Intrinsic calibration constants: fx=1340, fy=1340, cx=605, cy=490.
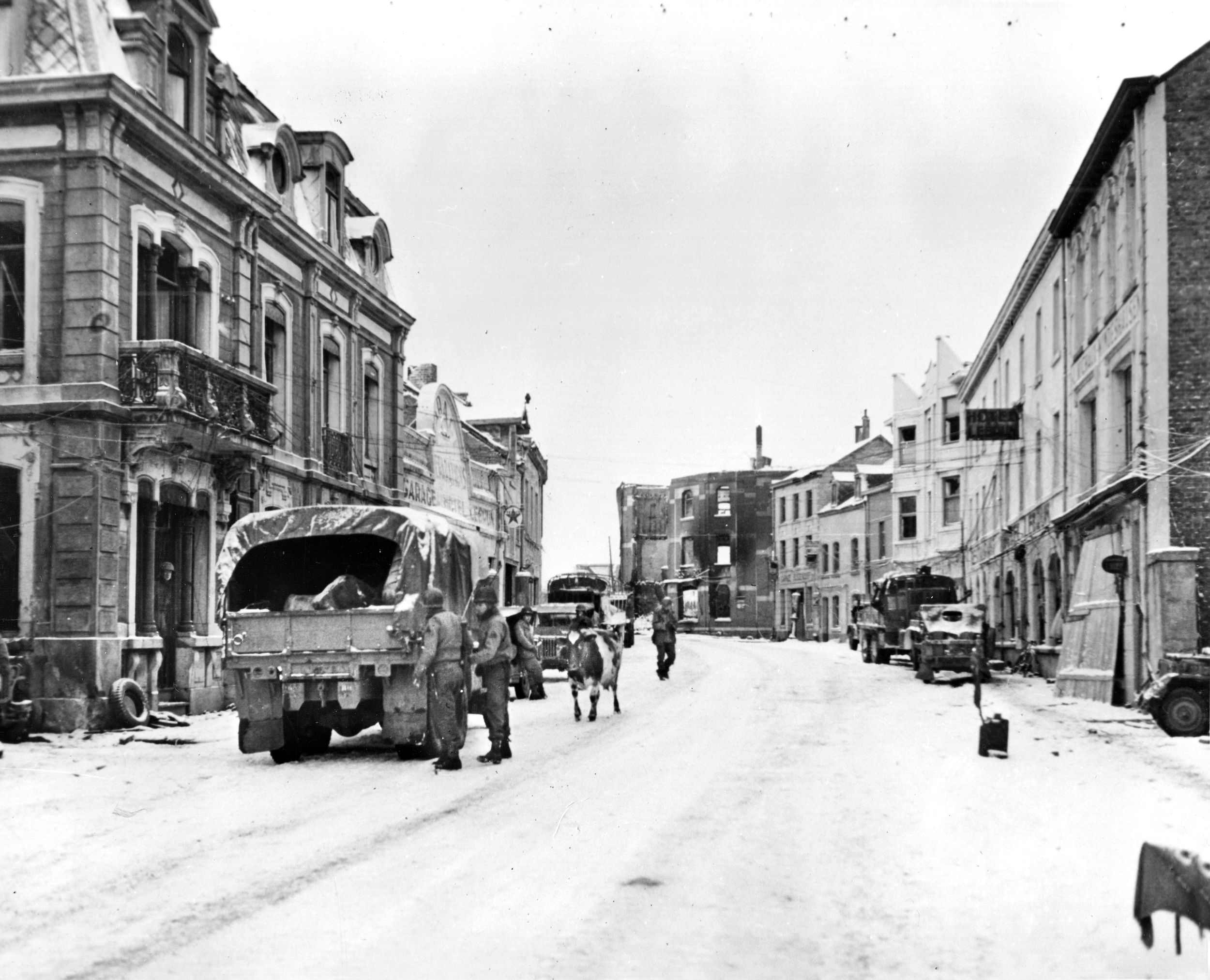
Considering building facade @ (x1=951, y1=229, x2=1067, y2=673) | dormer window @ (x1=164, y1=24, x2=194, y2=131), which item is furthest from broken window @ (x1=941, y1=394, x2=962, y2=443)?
dormer window @ (x1=164, y1=24, x2=194, y2=131)

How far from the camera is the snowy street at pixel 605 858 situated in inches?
243

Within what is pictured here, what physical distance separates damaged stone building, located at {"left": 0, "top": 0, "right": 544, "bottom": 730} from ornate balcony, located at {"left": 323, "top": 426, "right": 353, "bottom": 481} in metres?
2.65

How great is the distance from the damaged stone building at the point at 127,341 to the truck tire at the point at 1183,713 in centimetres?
904

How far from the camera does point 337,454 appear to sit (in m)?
28.6

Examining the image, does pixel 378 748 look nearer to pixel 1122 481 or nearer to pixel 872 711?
pixel 872 711

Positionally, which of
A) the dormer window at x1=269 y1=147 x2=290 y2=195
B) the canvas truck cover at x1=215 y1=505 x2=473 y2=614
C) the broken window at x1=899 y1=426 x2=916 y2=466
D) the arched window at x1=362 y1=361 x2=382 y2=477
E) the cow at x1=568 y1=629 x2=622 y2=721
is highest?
the dormer window at x1=269 y1=147 x2=290 y2=195

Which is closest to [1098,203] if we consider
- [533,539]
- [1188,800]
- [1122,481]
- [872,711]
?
[1122,481]

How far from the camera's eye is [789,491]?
262ft

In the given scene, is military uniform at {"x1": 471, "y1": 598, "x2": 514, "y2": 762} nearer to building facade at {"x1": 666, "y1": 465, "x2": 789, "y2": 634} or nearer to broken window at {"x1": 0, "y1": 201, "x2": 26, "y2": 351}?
broken window at {"x1": 0, "y1": 201, "x2": 26, "y2": 351}

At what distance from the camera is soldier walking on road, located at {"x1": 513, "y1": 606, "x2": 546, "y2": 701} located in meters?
17.3

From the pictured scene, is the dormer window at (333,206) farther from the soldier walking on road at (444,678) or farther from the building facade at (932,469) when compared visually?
the building facade at (932,469)

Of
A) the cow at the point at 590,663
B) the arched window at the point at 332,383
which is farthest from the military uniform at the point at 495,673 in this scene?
the arched window at the point at 332,383

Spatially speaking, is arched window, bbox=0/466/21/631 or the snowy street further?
arched window, bbox=0/466/21/631

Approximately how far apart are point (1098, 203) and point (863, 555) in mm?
41833
